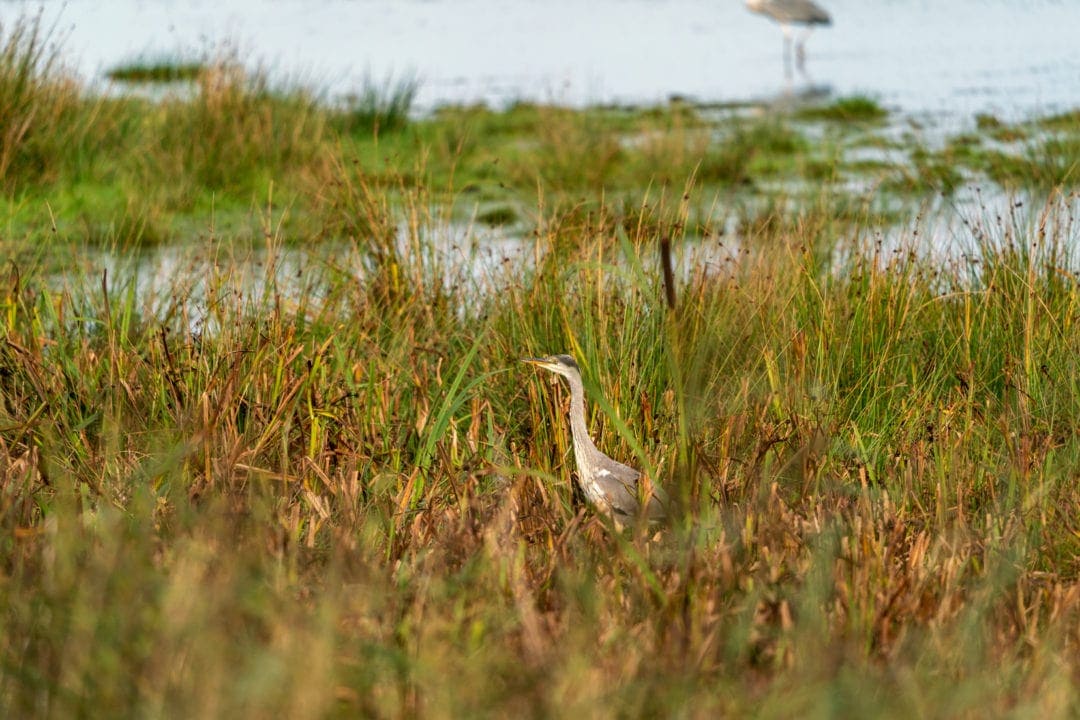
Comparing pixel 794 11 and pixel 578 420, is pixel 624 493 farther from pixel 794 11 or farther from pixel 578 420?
pixel 794 11

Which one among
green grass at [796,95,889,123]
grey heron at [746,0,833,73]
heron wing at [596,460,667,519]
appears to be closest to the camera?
heron wing at [596,460,667,519]

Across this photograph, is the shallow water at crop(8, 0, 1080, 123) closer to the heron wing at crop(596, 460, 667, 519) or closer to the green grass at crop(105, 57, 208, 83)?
the green grass at crop(105, 57, 208, 83)

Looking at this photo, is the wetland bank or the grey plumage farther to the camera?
the grey plumage

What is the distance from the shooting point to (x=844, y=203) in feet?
23.4

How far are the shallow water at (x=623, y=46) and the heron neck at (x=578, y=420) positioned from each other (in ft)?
26.3

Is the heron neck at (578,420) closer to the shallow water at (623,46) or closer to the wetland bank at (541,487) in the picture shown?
the wetland bank at (541,487)

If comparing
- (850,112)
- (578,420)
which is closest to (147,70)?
(850,112)

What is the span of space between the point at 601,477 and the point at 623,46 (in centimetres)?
2024

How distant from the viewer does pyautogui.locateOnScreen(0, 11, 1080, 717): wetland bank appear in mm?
1997

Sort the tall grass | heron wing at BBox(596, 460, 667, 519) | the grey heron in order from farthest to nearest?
1. the grey heron
2. heron wing at BBox(596, 460, 667, 519)
3. the tall grass

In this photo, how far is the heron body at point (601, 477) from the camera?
10.5ft

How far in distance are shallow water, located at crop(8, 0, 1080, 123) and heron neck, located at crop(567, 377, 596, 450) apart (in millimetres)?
8021

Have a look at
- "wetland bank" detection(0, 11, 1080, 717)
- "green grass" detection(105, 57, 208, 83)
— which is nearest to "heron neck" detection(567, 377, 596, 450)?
"wetland bank" detection(0, 11, 1080, 717)

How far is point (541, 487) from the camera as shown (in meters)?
3.29
